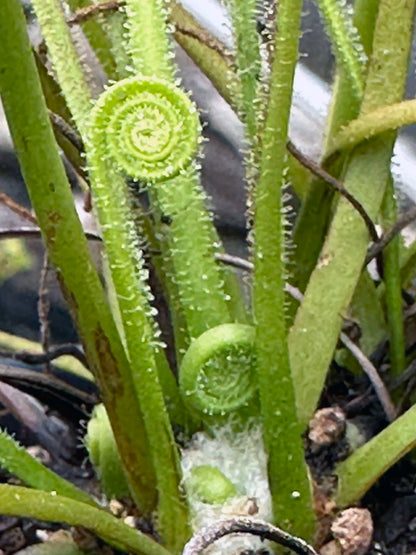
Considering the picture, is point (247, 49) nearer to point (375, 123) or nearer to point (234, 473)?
point (375, 123)

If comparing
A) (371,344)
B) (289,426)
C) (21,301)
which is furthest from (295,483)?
(21,301)

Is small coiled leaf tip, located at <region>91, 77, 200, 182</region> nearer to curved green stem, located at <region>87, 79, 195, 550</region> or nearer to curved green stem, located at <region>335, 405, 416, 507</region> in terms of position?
curved green stem, located at <region>87, 79, 195, 550</region>

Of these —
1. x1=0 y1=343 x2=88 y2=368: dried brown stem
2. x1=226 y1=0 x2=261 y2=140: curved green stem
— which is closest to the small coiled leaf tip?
x1=226 y1=0 x2=261 y2=140: curved green stem

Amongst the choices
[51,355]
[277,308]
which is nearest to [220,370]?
[277,308]

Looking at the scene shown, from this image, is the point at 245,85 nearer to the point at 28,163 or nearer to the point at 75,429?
the point at 28,163

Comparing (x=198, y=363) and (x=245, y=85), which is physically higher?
(x=245, y=85)

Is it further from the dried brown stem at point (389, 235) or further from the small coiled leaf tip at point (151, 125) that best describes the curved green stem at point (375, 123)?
the small coiled leaf tip at point (151, 125)

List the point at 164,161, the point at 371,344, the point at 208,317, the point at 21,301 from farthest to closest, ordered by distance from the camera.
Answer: the point at 21,301
the point at 371,344
the point at 208,317
the point at 164,161

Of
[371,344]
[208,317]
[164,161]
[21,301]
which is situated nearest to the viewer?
[164,161]
